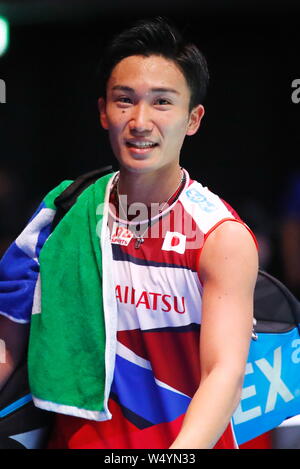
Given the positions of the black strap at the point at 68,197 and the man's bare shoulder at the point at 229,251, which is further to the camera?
the black strap at the point at 68,197

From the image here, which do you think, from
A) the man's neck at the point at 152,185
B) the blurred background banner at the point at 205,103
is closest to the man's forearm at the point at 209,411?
the man's neck at the point at 152,185

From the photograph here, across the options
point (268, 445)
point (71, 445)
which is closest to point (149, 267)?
point (71, 445)

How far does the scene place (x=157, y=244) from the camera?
5.14 feet

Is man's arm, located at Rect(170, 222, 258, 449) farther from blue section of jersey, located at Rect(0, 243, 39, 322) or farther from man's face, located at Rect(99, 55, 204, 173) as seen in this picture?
blue section of jersey, located at Rect(0, 243, 39, 322)

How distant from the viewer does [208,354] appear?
1399 millimetres

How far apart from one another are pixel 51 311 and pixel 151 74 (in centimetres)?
56

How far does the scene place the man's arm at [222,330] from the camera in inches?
52.6

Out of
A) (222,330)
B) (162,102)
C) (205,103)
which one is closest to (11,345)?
(222,330)

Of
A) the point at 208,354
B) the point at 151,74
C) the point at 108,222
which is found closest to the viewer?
the point at 208,354

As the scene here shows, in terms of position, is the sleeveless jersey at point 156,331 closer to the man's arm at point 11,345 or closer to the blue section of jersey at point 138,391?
the blue section of jersey at point 138,391

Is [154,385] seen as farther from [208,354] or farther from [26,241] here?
[26,241]

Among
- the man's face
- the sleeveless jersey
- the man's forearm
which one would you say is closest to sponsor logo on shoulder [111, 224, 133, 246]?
the sleeveless jersey

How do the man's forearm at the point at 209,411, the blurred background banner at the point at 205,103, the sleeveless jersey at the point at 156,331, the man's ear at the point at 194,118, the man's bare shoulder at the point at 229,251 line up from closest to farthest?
the man's forearm at the point at 209,411 < the man's bare shoulder at the point at 229,251 < the sleeveless jersey at the point at 156,331 < the man's ear at the point at 194,118 < the blurred background banner at the point at 205,103

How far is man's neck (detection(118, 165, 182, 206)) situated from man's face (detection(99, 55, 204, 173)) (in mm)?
40
